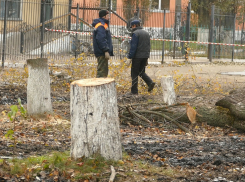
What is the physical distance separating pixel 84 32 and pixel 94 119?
14.6m

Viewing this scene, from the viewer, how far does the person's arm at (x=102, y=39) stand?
1026 cm

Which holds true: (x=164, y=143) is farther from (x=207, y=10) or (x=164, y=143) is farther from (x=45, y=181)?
(x=207, y=10)

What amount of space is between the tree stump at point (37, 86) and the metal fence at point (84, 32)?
32.1 feet

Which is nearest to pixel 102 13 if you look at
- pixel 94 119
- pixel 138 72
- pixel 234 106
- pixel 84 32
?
pixel 138 72

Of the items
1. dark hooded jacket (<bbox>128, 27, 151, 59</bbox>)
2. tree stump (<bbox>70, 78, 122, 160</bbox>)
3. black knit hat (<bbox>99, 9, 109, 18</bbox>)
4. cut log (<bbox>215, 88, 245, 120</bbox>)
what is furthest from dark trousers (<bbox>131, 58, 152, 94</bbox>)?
tree stump (<bbox>70, 78, 122, 160</bbox>)

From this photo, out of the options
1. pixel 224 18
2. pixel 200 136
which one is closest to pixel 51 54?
pixel 224 18

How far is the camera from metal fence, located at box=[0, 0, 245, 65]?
738 inches

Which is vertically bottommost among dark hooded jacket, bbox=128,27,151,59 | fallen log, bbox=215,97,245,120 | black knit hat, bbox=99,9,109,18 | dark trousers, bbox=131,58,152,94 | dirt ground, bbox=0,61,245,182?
dirt ground, bbox=0,61,245,182

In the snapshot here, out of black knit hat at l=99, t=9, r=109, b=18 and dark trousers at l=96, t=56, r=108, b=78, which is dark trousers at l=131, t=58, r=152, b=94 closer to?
dark trousers at l=96, t=56, r=108, b=78

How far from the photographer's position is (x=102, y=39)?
33.7 ft

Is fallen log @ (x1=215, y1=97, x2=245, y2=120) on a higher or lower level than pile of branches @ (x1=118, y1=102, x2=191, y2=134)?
higher

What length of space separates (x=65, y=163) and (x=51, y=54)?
14727 mm

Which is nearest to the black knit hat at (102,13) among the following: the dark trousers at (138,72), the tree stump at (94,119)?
the dark trousers at (138,72)

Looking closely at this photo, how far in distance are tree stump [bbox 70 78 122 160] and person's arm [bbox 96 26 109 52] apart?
5555mm
